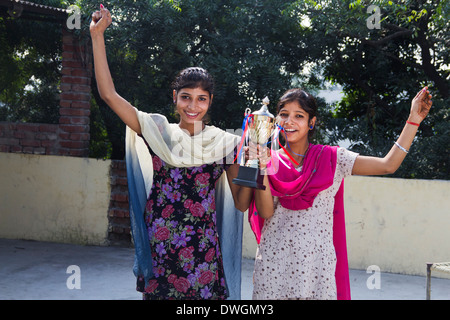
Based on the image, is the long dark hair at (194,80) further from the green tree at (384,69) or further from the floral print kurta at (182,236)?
the green tree at (384,69)

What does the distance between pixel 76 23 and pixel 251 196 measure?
4.25 m

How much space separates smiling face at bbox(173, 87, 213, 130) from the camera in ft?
7.93

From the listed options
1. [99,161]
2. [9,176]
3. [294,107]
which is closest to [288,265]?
[294,107]

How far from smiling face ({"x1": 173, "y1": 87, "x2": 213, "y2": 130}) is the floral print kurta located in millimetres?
215

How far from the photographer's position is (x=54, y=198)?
20.2 feet

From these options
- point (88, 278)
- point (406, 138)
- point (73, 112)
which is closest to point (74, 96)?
point (73, 112)

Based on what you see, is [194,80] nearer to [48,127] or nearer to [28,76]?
[48,127]

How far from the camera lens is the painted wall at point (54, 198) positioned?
20.0ft

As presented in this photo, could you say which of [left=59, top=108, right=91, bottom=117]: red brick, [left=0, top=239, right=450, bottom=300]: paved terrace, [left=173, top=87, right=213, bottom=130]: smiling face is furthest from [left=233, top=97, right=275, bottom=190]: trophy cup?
[left=59, top=108, right=91, bottom=117]: red brick

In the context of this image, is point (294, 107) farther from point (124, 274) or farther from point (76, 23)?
point (76, 23)

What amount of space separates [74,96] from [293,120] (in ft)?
14.6

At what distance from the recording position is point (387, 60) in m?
6.69

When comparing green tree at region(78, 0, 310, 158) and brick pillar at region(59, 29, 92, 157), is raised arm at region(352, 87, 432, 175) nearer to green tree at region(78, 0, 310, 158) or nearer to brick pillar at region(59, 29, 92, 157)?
green tree at region(78, 0, 310, 158)

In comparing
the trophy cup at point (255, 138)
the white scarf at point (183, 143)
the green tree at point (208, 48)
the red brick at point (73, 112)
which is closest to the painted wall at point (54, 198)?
the red brick at point (73, 112)
